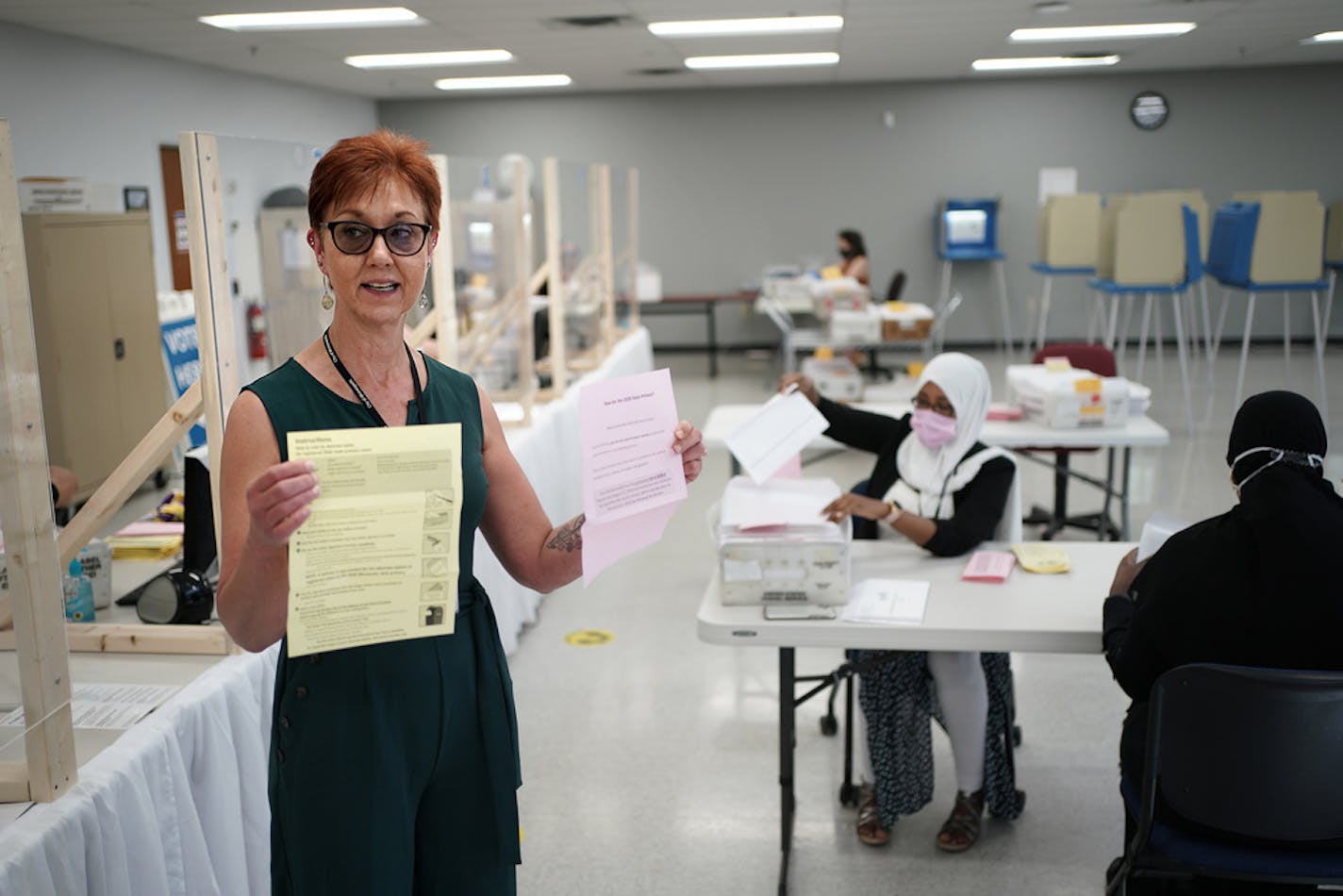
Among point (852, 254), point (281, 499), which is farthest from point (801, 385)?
point (852, 254)

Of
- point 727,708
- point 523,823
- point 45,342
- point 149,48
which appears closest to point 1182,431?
point 727,708

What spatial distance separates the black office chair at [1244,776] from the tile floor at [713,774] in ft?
2.66

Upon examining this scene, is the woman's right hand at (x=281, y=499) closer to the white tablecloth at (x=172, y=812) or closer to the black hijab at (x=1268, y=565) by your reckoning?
the white tablecloth at (x=172, y=812)

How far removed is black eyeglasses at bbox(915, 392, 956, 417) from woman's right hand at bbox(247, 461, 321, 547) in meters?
2.41

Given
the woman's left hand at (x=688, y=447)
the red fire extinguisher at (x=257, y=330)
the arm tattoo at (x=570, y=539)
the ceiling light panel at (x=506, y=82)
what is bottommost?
the arm tattoo at (x=570, y=539)

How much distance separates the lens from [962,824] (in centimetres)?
319

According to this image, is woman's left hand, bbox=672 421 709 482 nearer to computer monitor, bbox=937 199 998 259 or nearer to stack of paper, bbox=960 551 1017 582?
stack of paper, bbox=960 551 1017 582

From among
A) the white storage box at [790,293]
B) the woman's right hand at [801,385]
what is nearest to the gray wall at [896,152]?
the white storage box at [790,293]

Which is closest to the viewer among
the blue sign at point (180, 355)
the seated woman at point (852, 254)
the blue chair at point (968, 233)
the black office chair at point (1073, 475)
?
the black office chair at point (1073, 475)

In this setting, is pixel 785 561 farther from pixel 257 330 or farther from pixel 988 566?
pixel 257 330

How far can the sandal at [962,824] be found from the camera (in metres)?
3.16

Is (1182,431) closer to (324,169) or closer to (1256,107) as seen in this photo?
(1256,107)

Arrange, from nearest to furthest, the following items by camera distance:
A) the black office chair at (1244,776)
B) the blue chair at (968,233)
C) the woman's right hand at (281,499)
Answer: the woman's right hand at (281,499) < the black office chair at (1244,776) < the blue chair at (968,233)

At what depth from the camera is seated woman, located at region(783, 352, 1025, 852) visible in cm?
315
